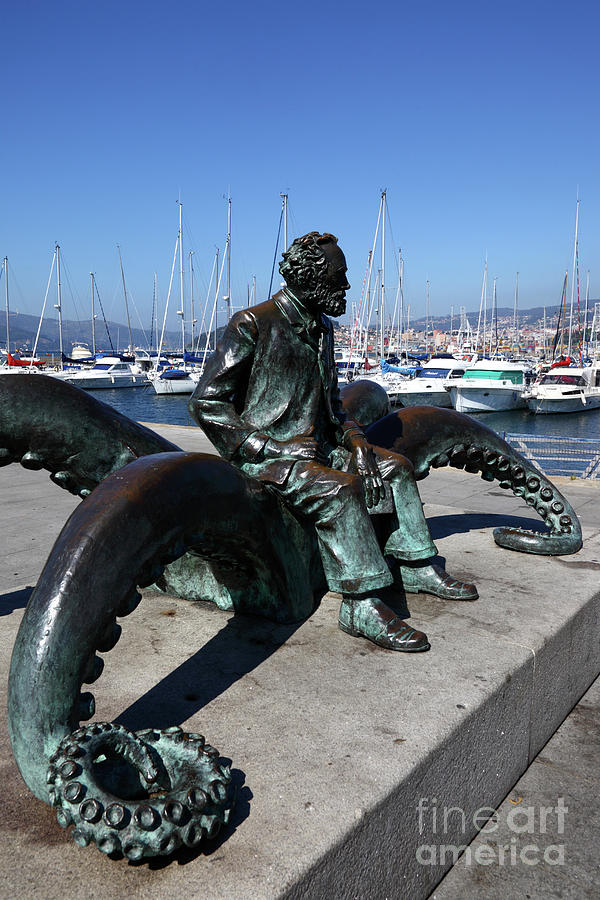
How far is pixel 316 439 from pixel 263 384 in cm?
40

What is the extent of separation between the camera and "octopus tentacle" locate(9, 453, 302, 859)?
1783 millimetres

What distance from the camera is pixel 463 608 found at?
3.58 metres

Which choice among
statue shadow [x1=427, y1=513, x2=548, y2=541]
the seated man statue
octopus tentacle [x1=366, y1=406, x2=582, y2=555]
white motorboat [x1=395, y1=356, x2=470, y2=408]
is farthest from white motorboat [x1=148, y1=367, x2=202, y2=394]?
the seated man statue

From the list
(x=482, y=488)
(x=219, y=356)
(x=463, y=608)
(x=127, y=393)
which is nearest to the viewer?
(x=219, y=356)

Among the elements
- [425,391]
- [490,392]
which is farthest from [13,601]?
[490,392]

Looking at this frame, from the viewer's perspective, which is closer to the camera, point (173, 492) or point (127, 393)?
point (173, 492)

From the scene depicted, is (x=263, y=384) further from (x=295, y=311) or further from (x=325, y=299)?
(x=325, y=299)

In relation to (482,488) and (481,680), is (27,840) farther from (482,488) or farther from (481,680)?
(482,488)

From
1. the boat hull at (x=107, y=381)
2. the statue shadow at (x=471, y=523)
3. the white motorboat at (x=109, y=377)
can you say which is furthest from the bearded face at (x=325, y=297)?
the boat hull at (x=107, y=381)

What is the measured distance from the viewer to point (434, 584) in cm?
373

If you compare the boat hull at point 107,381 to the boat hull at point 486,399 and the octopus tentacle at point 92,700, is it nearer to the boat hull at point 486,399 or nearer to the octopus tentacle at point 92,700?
the boat hull at point 486,399

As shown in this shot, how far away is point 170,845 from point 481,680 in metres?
1.40

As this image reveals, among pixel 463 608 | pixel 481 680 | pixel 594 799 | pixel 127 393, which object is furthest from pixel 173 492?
pixel 127 393

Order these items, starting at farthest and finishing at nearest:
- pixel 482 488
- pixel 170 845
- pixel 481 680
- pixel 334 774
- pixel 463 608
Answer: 1. pixel 482 488
2. pixel 463 608
3. pixel 481 680
4. pixel 334 774
5. pixel 170 845
